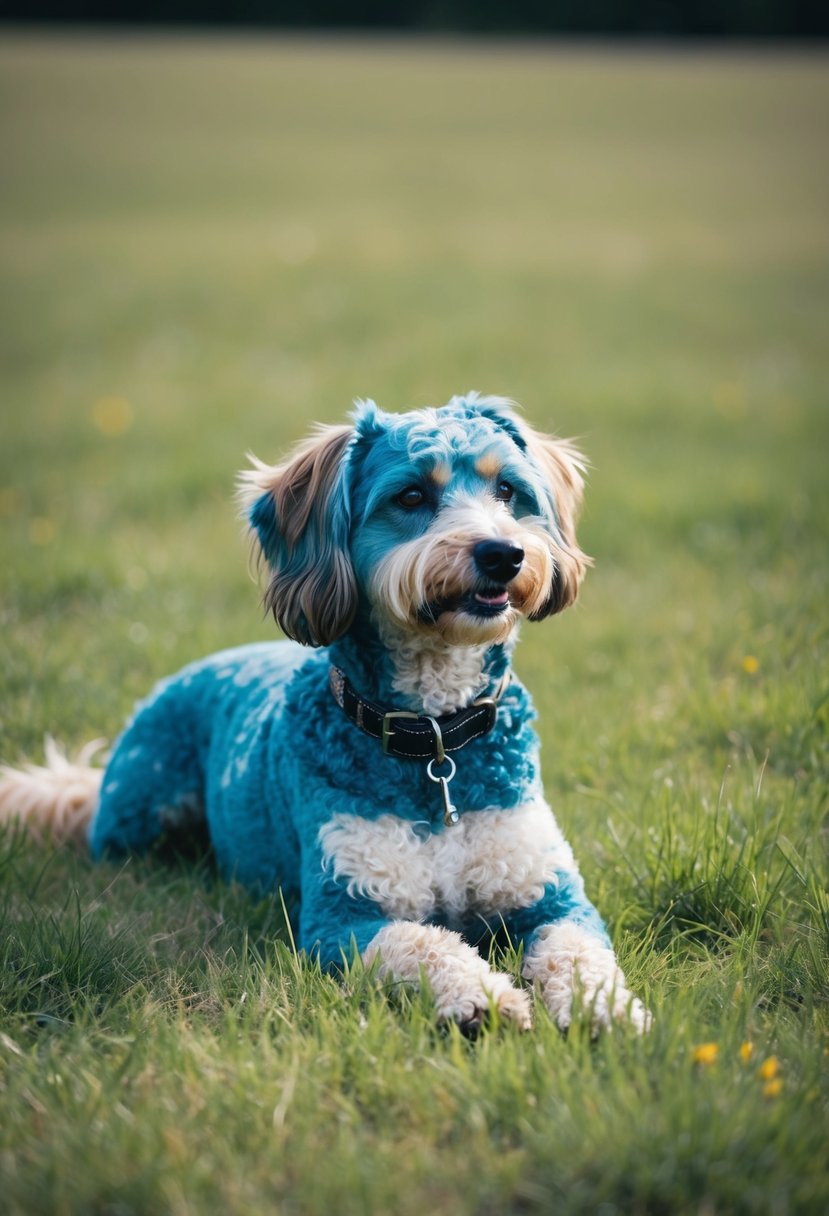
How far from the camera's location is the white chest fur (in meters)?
3.24

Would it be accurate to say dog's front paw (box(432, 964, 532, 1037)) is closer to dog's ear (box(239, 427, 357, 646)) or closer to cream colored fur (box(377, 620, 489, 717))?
cream colored fur (box(377, 620, 489, 717))

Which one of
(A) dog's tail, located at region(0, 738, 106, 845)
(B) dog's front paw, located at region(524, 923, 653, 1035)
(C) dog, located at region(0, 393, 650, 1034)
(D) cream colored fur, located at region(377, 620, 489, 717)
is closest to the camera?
(B) dog's front paw, located at region(524, 923, 653, 1035)

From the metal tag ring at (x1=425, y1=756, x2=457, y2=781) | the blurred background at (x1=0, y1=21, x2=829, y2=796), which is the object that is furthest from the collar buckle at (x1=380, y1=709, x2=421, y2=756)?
the blurred background at (x1=0, y1=21, x2=829, y2=796)

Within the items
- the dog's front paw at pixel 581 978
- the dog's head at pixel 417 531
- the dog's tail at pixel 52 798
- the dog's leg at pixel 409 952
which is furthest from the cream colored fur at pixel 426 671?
the dog's tail at pixel 52 798

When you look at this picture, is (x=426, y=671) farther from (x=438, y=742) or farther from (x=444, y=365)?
(x=444, y=365)

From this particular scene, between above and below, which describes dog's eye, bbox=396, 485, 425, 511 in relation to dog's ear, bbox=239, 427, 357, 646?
above

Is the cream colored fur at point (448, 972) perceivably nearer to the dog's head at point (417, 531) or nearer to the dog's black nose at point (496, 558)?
the dog's head at point (417, 531)

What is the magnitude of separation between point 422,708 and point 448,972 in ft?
2.50

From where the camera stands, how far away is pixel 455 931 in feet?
11.0

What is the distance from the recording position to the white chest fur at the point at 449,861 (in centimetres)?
324

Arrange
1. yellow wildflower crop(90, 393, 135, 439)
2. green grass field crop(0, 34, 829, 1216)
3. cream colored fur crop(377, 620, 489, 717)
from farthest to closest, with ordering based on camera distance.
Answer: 1. yellow wildflower crop(90, 393, 135, 439)
2. cream colored fur crop(377, 620, 489, 717)
3. green grass field crop(0, 34, 829, 1216)

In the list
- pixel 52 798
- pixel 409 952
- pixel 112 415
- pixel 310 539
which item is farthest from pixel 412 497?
pixel 112 415

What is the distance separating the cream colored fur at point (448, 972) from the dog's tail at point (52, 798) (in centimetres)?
165

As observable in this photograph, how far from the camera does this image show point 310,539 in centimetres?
346
